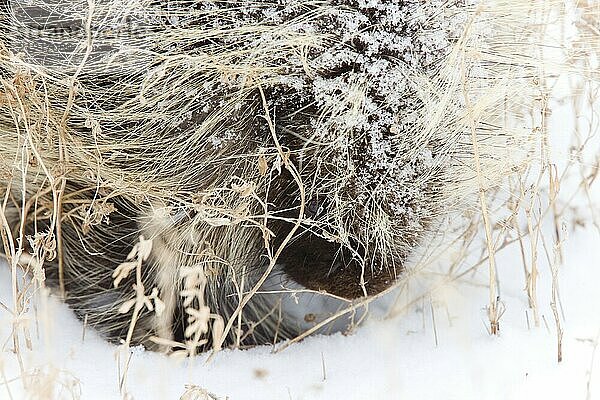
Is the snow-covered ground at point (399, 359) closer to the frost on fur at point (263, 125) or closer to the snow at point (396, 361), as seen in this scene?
the snow at point (396, 361)

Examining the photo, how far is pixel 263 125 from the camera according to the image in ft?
5.22

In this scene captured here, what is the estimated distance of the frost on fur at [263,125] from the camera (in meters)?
1.47

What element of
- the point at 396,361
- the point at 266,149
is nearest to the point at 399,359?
the point at 396,361

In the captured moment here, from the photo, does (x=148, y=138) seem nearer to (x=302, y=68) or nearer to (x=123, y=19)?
(x=123, y=19)

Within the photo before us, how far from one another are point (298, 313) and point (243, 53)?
0.90 m

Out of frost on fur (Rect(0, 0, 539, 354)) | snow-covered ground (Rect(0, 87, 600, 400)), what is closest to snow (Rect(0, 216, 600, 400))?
snow-covered ground (Rect(0, 87, 600, 400))

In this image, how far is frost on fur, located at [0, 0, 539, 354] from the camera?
57.9 inches

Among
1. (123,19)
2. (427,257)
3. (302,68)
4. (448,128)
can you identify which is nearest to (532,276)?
(427,257)

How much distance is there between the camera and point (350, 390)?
1.64 meters

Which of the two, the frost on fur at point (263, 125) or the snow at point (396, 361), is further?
the snow at point (396, 361)

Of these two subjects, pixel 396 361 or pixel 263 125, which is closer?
pixel 263 125

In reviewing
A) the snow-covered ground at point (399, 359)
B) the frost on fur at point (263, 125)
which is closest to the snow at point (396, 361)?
the snow-covered ground at point (399, 359)

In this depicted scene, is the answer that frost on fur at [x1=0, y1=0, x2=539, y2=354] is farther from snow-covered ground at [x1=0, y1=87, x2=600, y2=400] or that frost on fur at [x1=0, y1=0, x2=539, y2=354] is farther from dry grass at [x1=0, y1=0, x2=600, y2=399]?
snow-covered ground at [x1=0, y1=87, x2=600, y2=400]

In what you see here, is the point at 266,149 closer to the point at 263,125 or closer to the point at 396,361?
the point at 263,125
